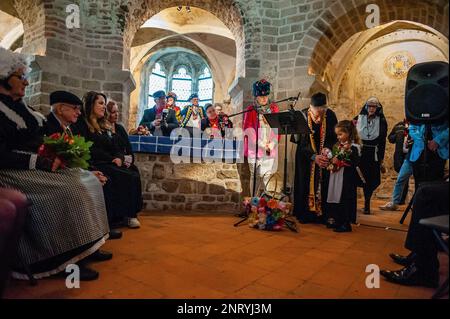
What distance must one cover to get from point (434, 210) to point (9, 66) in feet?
10.4

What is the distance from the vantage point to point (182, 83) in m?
15.4

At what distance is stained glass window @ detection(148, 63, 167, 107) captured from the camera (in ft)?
48.0

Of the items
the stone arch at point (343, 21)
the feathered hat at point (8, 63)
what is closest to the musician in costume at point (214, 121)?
the stone arch at point (343, 21)

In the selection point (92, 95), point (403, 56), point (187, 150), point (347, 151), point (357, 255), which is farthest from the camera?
point (403, 56)

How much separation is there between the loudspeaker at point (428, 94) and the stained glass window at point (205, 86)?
13077 millimetres

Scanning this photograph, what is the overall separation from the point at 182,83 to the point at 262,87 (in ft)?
33.6

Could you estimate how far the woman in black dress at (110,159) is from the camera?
11.5 feet

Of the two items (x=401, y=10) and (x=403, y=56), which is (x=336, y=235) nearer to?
(x=401, y=10)

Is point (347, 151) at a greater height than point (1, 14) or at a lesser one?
lesser

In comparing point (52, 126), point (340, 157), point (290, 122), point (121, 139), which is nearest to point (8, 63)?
point (52, 126)

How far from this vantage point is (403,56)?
10.3 m

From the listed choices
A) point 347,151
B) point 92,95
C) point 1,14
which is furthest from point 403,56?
point 1,14

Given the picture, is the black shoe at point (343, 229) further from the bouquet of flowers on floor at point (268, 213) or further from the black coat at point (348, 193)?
the bouquet of flowers on floor at point (268, 213)

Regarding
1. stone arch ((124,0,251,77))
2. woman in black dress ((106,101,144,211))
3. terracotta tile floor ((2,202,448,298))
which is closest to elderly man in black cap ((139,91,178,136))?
stone arch ((124,0,251,77))
